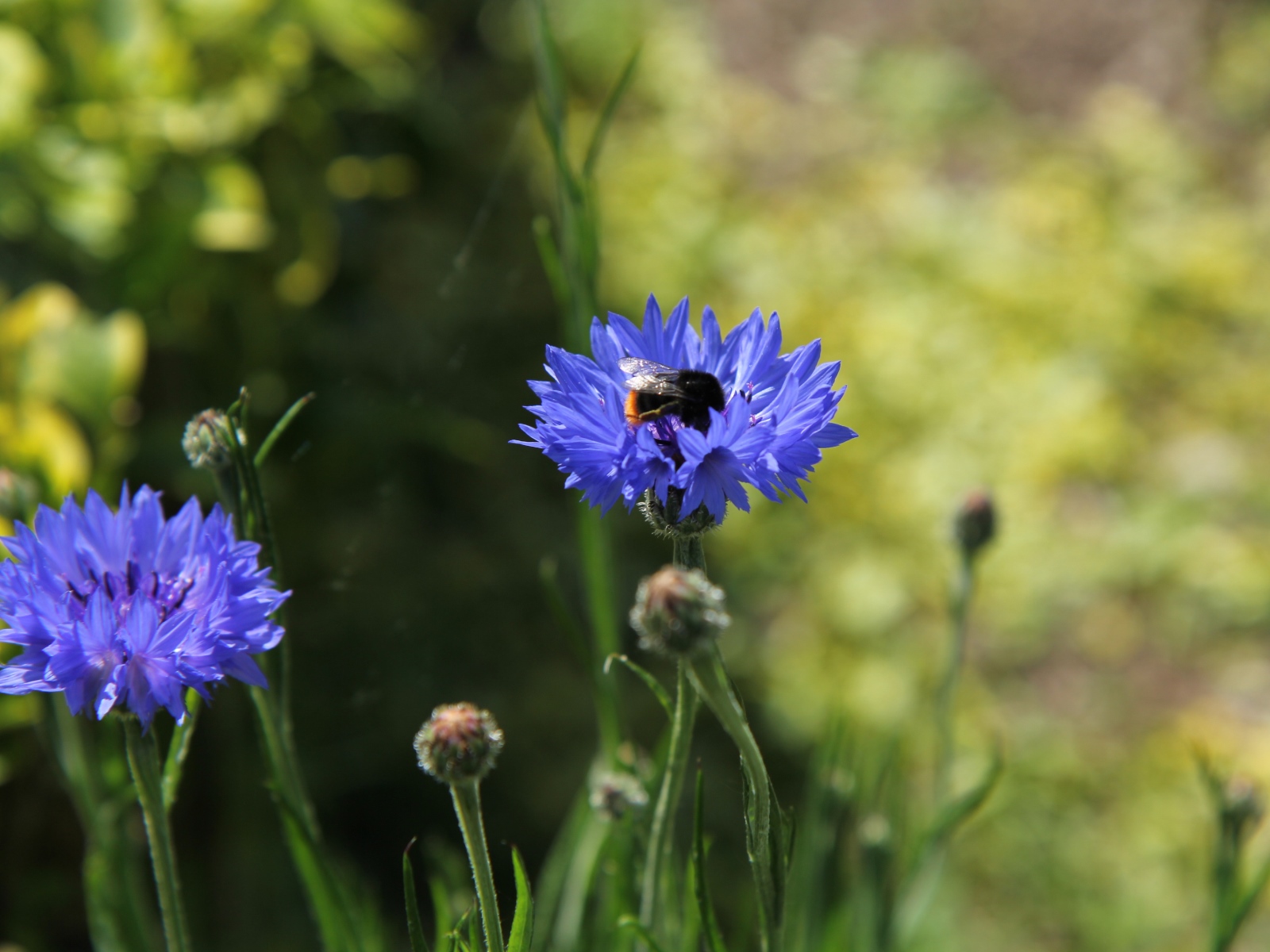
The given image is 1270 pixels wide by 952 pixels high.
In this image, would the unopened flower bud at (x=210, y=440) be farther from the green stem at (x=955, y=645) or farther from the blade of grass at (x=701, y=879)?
the green stem at (x=955, y=645)

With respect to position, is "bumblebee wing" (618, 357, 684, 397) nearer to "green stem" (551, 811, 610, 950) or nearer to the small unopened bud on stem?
the small unopened bud on stem

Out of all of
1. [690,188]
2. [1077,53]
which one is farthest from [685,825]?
[1077,53]

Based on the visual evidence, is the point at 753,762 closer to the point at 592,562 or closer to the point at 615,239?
the point at 592,562

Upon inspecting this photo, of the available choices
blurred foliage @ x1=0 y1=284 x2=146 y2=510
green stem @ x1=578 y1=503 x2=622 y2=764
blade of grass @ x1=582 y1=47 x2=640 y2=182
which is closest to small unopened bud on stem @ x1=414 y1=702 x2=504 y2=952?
green stem @ x1=578 y1=503 x2=622 y2=764

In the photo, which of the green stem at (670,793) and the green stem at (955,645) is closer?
the green stem at (670,793)

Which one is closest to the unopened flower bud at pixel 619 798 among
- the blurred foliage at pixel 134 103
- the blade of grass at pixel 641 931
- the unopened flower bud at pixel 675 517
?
the blade of grass at pixel 641 931

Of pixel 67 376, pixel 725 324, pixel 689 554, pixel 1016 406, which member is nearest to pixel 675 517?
pixel 689 554
